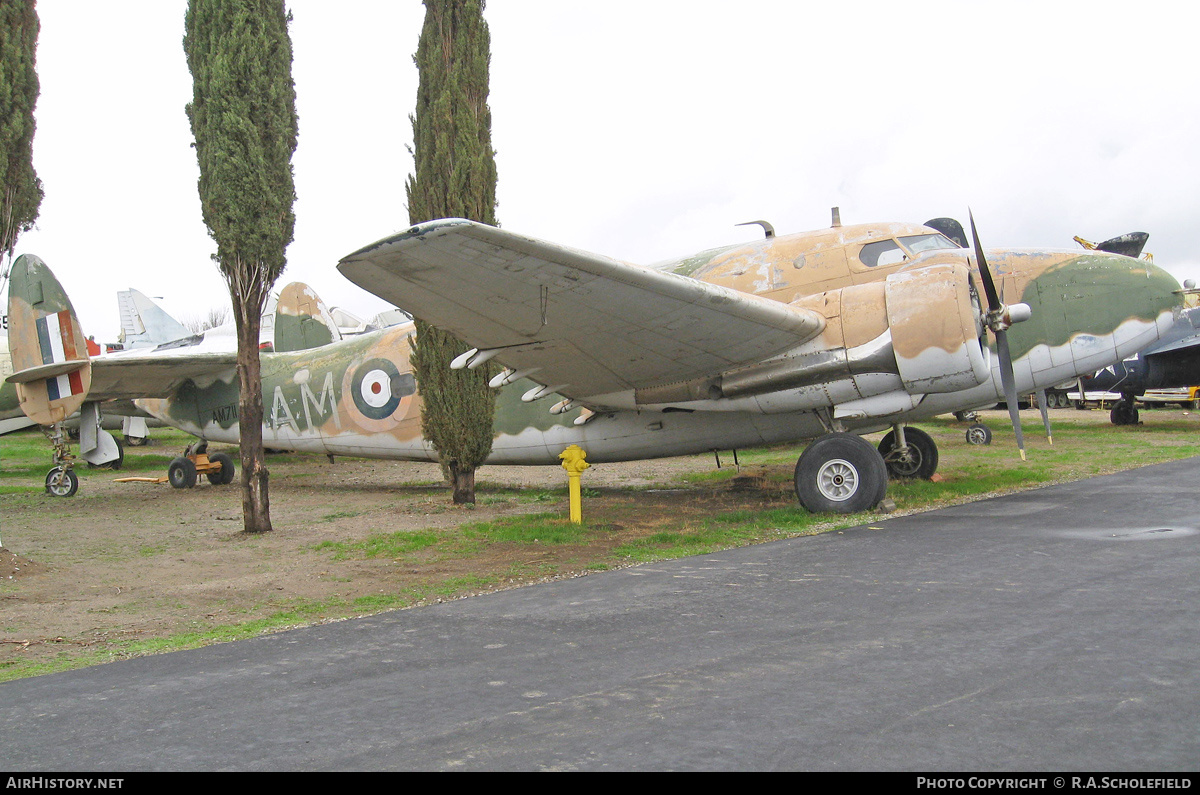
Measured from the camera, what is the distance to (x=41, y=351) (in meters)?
9.66

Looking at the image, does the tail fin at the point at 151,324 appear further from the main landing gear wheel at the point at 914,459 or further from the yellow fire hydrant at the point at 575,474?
the main landing gear wheel at the point at 914,459

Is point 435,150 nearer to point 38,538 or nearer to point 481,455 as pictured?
point 481,455

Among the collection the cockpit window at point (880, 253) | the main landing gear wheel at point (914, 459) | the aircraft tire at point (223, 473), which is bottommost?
the main landing gear wheel at point (914, 459)

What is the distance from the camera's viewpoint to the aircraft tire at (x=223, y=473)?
16.9 metres

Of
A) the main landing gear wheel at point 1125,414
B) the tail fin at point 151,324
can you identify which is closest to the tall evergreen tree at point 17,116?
the main landing gear wheel at point 1125,414

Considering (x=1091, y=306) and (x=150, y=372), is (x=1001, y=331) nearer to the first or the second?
(x=1091, y=306)

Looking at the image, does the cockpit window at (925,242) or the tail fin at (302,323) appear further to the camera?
the tail fin at (302,323)

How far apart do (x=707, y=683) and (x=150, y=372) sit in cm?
1483

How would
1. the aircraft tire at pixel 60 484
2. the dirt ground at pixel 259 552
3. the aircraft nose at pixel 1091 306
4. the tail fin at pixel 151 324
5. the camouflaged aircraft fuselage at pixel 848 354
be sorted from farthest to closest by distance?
the tail fin at pixel 151 324 → the aircraft tire at pixel 60 484 → the aircraft nose at pixel 1091 306 → the camouflaged aircraft fuselage at pixel 848 354 → the dirt ground at pixel 259 552

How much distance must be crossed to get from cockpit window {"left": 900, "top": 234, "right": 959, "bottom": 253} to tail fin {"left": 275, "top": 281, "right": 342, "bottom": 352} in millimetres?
12318

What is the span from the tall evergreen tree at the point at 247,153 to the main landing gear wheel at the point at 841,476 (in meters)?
6.68

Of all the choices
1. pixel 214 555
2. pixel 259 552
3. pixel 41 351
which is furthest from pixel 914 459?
pixel 41 351

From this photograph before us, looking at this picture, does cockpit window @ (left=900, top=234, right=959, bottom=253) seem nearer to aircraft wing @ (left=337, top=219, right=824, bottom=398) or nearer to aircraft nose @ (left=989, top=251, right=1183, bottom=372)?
aircraft nose @ (left=989, top=251, right=1183, bottom=372)

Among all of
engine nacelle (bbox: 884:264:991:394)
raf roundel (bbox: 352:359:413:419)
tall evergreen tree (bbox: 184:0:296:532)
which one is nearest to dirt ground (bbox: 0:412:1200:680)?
raf roundel (bbox: 352:359:413:419)
